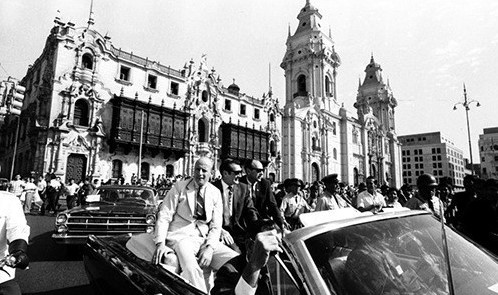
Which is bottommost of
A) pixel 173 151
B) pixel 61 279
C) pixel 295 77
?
pixel 61 279

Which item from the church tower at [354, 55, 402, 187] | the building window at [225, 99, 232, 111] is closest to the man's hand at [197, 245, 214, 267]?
the building window at [225, 99, 232, 111]

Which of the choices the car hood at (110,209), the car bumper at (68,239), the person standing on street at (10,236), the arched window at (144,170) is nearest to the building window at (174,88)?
the arched window at (144,170)

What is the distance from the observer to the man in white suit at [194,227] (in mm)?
2385

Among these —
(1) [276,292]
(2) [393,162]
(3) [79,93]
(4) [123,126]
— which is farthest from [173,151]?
(2) [393,162]

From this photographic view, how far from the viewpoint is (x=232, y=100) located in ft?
103

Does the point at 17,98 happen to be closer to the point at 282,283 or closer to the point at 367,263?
the point at 282,283

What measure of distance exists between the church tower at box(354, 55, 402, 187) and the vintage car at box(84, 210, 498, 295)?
168 ft

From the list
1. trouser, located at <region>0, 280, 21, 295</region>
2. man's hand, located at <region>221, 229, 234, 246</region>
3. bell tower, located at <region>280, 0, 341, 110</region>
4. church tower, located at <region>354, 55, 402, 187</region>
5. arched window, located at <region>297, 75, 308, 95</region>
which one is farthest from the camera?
church tower, located at <region>354, 55, 402, 187</region>

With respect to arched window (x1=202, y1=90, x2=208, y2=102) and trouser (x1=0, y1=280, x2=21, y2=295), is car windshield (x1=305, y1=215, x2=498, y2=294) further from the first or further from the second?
arched window (x1=202, y1=90, x2=208, y2=102)

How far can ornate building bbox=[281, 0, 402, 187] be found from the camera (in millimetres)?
36812

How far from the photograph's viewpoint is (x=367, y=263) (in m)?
1.66

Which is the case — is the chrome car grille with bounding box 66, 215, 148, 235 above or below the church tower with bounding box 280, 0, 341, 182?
below

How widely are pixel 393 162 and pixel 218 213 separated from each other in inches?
2457

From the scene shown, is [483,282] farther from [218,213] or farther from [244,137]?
[244,137]
